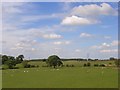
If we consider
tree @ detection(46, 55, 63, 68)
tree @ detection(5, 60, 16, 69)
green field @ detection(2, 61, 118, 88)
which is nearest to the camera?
green field @ detection(2, 61, 118, 88)

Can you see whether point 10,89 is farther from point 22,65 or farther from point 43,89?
point 22,65

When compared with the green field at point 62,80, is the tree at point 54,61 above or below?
above

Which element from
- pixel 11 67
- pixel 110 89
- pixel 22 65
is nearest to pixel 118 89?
pixel 110 89

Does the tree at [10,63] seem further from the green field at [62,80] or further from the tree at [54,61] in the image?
the green field at [62,80]

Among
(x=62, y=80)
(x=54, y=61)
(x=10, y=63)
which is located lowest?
(x=62, y=80)

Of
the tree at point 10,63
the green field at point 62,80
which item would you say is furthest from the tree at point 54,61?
the green field at point 62,80

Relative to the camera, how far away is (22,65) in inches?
5027

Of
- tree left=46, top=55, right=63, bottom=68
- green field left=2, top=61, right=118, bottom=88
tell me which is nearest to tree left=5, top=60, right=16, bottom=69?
tree left=46, top=55, right=63, bottom=68

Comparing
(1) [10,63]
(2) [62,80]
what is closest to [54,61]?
(1) [10,63]

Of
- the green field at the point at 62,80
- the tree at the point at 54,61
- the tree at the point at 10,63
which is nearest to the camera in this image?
the green field at the point at 62,80

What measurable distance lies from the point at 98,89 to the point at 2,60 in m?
91.4

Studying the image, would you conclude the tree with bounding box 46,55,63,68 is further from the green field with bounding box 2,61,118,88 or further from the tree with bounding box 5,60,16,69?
the green field with bounding box 2,61,118,88

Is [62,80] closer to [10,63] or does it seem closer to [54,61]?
[10,63]

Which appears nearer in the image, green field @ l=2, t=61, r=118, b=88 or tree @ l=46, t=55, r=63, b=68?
green field @ l=2, t=61, r=118, b=88
